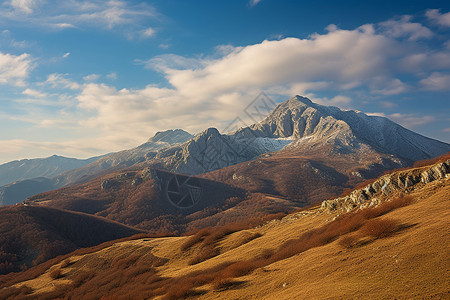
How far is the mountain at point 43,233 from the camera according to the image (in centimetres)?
9625

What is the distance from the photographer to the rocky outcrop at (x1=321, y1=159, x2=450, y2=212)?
27.1 metres

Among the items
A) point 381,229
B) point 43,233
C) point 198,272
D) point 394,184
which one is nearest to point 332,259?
point 381,229

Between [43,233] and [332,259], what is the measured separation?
134m

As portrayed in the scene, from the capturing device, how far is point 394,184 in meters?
29.7

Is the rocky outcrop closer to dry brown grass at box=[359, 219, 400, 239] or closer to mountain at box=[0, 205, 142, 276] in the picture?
dry brown grass at box=[359, 219, 400, 239]

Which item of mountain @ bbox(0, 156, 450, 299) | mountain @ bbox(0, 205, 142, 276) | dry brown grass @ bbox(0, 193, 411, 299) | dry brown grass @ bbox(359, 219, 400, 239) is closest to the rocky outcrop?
mountain @ bbox(0, 156, 450, 299)

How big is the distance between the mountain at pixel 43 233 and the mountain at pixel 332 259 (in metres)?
66.9

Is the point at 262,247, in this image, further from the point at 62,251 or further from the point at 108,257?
the point at 62,251

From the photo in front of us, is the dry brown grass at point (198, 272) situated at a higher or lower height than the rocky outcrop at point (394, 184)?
lower

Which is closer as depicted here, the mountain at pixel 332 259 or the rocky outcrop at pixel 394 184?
the mountain at pixel 332 259

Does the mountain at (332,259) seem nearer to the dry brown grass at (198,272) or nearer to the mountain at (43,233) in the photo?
the dry brown grass at (198,272)

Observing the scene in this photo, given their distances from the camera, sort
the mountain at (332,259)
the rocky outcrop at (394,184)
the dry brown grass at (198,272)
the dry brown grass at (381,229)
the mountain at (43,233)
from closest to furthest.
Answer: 1. the mountain at (332,259)
2. the dry brown grass at (381,229)
3. the dry brown grass at (198,272)
4. the rocky outcrop at (394,184)
5. the mountain at (43,233)

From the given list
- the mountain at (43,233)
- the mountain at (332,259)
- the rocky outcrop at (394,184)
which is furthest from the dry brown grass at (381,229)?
the mountain at (43,233)

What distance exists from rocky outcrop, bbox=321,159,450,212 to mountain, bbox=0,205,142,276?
115 meters
